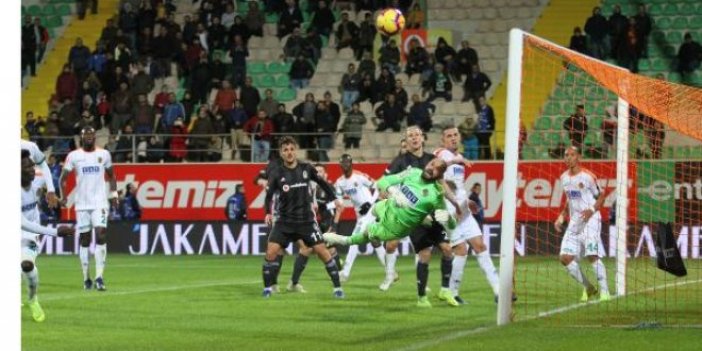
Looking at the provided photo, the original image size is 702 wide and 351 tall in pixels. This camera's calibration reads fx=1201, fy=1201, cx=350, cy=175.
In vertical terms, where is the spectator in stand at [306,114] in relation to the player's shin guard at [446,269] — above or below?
above

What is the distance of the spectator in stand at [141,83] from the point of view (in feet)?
105

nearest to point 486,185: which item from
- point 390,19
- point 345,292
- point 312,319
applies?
point 390,19

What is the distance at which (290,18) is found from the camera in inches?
1304

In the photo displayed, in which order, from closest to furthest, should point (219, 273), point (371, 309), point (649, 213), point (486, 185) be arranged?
1. point (371, 309)
2. point (219, 273)
3. point (649, 213)
4. point (486, 185)

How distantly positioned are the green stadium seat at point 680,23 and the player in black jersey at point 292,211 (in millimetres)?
17576

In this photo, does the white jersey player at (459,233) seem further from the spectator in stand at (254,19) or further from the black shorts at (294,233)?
the spectator in stand at (254,19)

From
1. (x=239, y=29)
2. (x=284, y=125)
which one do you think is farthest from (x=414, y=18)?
(x=284, y=125)

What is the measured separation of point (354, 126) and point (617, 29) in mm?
6834

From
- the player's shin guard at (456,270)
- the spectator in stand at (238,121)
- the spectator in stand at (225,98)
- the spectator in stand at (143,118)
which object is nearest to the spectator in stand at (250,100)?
the spectator in stand at (238,121)

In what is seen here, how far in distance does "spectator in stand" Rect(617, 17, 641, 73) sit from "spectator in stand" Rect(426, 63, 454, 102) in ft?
13.8

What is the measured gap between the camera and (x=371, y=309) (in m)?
13.8

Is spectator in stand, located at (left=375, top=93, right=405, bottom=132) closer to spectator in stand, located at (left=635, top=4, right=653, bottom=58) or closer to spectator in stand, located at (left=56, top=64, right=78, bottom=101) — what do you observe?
spectator in stand, located at (left=635, top=4, right=653, bottom=58)

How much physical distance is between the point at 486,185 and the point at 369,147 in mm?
3191

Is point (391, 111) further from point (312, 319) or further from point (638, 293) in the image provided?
point (312, 319)
